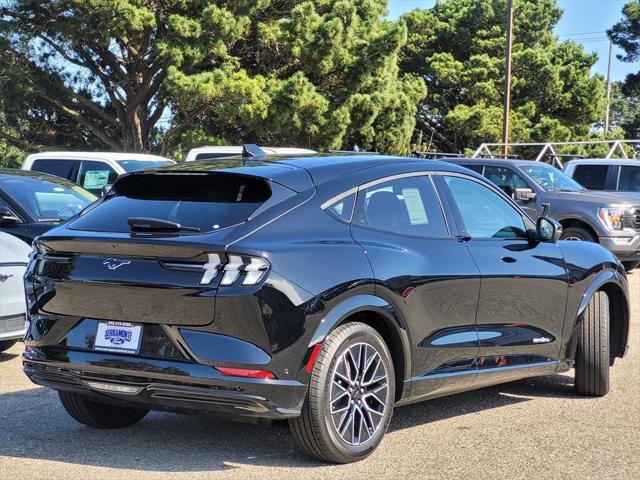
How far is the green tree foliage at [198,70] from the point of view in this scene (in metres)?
26.2

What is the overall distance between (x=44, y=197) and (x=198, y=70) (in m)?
18.2

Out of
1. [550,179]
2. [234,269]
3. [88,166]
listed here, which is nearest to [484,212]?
[234,269]

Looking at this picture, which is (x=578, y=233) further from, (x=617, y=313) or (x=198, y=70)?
(x=198, y=70)

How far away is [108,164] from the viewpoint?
46.1 ft

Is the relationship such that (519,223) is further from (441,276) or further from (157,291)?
(157,291)

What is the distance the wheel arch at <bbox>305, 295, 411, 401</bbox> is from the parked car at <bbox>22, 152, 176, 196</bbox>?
9.45m

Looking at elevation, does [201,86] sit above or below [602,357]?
above

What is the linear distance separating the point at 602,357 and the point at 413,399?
201cm

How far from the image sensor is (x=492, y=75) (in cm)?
4453

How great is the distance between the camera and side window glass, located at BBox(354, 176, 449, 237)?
5.13 metres

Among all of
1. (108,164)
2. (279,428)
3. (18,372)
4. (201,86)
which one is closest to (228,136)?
(201,86)

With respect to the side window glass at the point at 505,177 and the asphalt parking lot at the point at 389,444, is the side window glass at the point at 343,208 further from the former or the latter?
the side window glass at the point at 505,177

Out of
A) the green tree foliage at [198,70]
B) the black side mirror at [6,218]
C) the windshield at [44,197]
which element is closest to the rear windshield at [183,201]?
the black side mirror at [6,218]

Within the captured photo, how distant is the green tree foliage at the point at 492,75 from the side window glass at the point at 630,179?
26.5 meters
